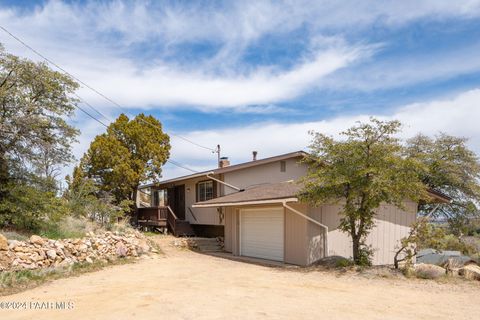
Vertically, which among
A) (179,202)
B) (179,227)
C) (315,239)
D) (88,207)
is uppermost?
(179,202)

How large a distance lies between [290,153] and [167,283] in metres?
10.7

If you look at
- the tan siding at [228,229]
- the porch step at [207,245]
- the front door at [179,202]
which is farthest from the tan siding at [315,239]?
the front door at [179,202]

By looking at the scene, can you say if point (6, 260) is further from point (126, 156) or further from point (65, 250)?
point (126, 156)

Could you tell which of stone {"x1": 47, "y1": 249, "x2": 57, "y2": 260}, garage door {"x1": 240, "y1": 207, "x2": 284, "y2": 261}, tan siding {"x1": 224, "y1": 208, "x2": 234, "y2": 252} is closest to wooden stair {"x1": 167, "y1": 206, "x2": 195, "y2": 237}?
tan siding {"x1": 224, "y1": 208, "x2": 234, "y2": 252}

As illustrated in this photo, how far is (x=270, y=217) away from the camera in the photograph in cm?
1584

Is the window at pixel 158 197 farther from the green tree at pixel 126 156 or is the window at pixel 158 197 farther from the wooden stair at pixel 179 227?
the wooden stair at pixel 179 227

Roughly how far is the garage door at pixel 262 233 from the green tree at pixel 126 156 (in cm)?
965

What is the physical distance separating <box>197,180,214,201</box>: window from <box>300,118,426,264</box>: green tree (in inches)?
372

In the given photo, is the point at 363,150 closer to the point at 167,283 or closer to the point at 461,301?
the point at 461,301

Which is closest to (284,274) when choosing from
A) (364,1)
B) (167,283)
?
(167,283)

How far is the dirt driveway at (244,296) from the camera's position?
7344mm

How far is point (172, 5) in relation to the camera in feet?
42.8

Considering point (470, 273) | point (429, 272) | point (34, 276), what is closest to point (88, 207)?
point (34, 276)

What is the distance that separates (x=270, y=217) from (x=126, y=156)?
11841 millimetres
